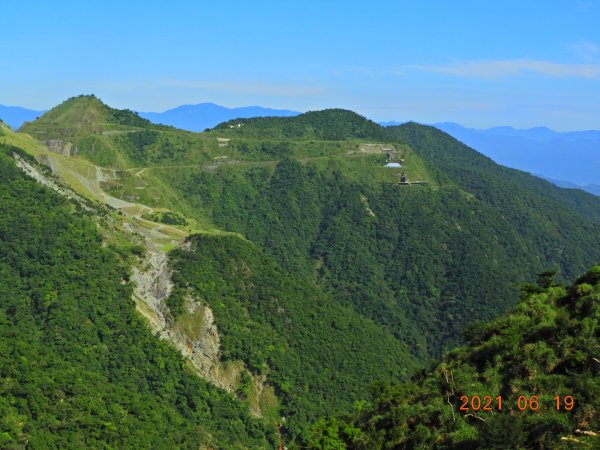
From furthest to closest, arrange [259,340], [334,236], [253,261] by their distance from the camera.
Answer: [334,236], [253,261], [259,340]

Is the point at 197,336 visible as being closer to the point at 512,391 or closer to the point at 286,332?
the point at 286,332

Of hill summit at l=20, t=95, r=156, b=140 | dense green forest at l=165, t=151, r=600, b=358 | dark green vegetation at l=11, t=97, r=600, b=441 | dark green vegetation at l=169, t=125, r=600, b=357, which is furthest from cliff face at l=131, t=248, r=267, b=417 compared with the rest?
hill summit at l=20, t=95, r=156, b=140

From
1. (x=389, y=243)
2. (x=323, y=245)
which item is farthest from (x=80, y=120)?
(x=389, y=243)

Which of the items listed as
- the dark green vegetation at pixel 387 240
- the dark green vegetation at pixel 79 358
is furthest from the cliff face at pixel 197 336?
the dark green vegetation at pixel 387 240

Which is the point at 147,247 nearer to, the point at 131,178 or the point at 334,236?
the point at 131,178

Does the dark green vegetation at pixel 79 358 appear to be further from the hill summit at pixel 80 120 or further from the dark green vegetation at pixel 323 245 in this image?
the hill summit at pixel 80 120

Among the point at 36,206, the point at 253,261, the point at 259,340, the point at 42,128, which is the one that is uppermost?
the point at 42,128

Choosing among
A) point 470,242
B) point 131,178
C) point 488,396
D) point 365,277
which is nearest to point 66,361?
point 488,396

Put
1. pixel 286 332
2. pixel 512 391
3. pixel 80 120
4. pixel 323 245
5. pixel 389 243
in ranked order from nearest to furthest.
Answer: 1. pixel 512 391
2. pixel 286 332
3. pixel 389 243
4. pixel 323 245
5. pixel 80 120
